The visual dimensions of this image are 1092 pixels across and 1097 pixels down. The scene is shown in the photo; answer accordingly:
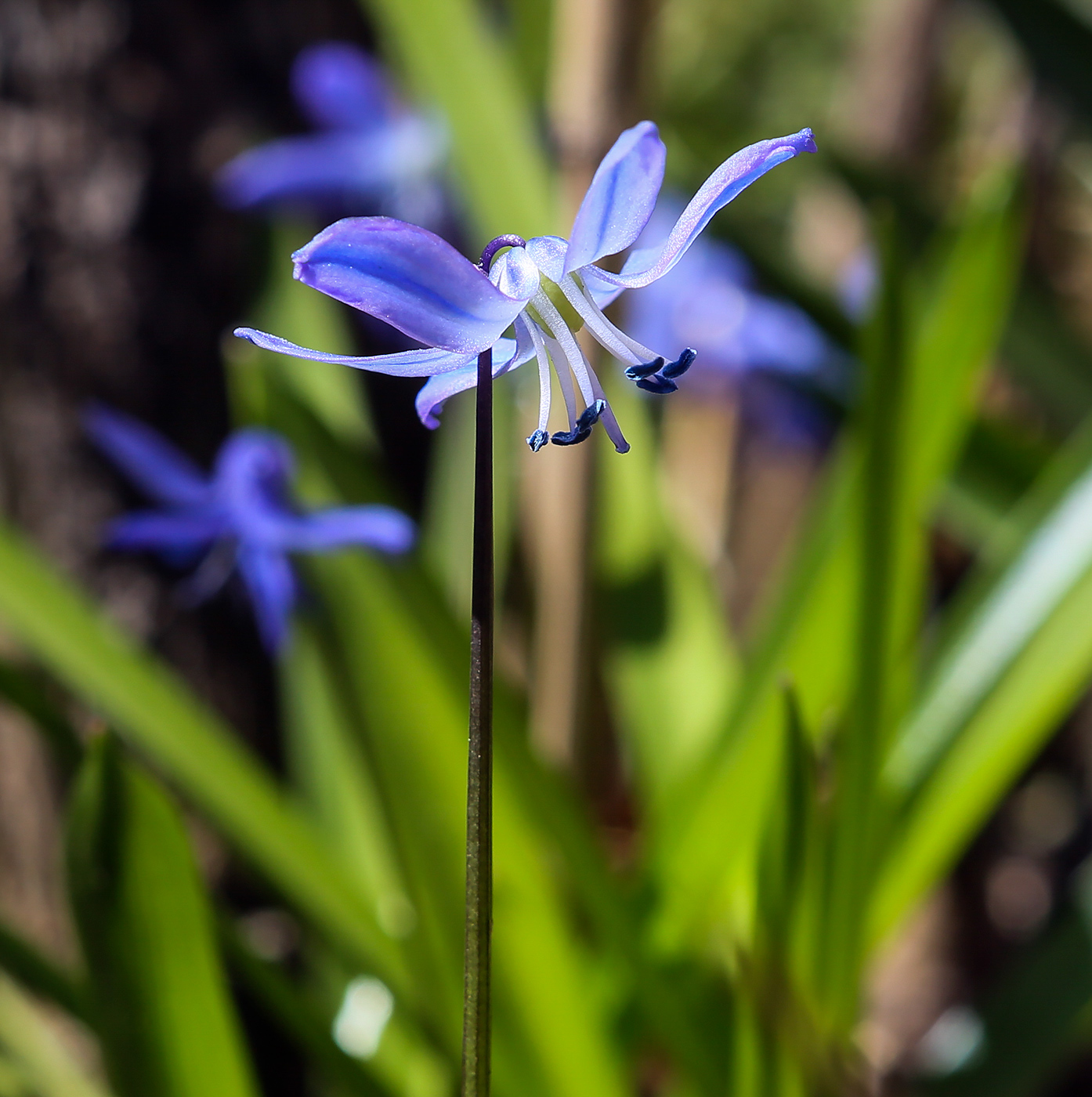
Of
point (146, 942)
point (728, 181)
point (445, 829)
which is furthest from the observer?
point (445, 829)

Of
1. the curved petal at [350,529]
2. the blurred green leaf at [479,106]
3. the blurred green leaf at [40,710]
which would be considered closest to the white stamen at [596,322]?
the curved petal at [350,529]

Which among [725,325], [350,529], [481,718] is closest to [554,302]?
[481,718]

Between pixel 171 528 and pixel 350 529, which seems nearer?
pixel 350 529

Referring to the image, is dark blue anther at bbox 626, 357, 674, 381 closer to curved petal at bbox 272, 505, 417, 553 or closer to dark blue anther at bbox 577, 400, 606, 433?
dark blue anther at bbox 577, 400, 606, 433

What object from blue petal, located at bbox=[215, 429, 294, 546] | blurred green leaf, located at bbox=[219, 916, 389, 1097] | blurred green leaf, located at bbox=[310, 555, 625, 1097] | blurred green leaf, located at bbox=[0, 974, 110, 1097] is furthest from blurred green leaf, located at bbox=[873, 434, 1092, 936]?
blurred green leaf, located at bbox=[0, 974, 110, 1097]

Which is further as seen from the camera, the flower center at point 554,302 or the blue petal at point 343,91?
the blue petal at point 343,91

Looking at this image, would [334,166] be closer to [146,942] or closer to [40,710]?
[40,710]

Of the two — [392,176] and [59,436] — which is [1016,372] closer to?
[392,176]

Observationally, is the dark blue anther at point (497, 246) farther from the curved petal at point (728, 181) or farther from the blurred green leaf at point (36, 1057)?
the blurred green leaf at point (36, 1057)
